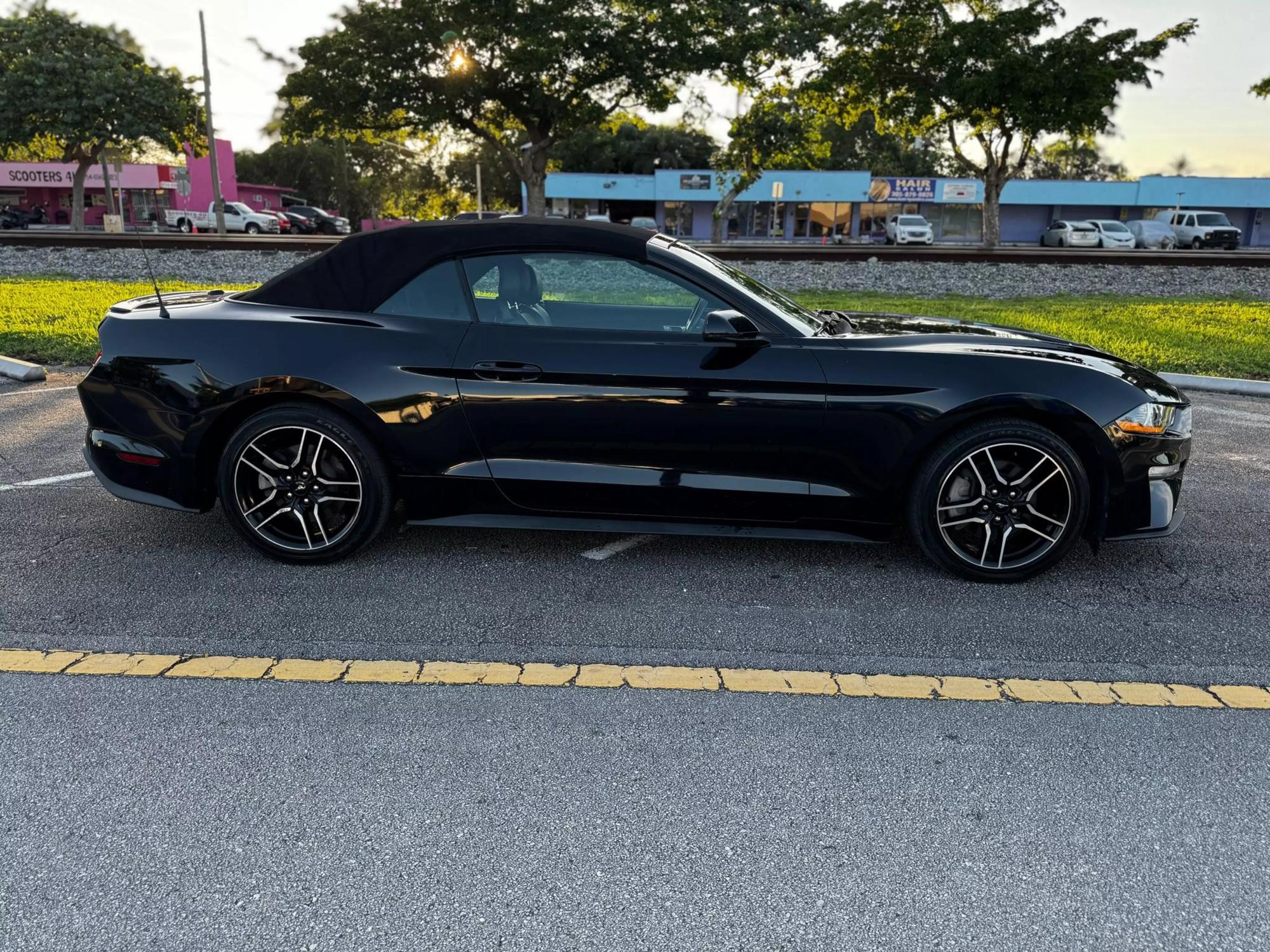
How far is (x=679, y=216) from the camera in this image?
168ft

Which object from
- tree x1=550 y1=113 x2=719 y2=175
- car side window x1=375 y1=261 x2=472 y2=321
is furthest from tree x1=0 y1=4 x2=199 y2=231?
car side window x1=375 y1=261 x2=472 y2=321

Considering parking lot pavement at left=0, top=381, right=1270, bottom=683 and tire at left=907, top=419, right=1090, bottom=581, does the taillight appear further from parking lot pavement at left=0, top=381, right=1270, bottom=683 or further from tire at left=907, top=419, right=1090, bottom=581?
→ tire at left=907, top=419, right=1090, bottom=581

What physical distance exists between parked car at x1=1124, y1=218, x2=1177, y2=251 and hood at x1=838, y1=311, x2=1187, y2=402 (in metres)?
39.1

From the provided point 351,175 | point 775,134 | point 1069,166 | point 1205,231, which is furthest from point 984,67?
point 1069,166

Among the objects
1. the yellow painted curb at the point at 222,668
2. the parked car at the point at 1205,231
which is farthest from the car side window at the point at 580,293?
the parked car at the point at 1205,231

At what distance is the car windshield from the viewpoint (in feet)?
13.0

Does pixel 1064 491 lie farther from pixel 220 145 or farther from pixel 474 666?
pixel 220 145

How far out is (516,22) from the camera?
996 inches

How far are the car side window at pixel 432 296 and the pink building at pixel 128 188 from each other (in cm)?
5327

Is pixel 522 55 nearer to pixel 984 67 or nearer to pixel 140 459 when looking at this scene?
pixel 984 67

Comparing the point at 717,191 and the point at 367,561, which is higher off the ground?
the point at 717,191

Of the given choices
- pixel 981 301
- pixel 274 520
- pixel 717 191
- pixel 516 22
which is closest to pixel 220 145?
pixel 717 191

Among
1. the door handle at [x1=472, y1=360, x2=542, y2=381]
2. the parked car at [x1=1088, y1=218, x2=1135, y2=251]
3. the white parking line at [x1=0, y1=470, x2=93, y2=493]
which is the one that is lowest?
the white parking line at [x1=0, y1=470, x2=93, y2=493]

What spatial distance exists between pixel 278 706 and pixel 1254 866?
8.77 feet
